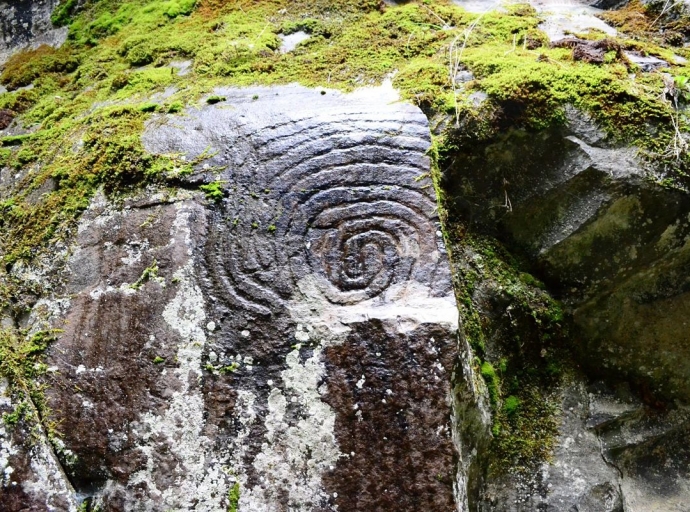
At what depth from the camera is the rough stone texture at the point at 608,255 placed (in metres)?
2.87

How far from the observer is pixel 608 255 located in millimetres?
2951

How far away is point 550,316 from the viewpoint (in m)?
3.02

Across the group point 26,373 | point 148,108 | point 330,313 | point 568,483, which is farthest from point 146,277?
point 568,483

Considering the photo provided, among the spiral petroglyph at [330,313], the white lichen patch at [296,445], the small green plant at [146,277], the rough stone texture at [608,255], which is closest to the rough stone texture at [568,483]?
the rough stone texture at [608,255]

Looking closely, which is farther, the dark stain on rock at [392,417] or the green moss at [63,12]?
the green moss at [63,12]

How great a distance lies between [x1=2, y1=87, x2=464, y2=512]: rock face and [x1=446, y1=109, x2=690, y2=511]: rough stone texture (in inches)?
20.6

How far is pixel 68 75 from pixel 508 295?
342 cm

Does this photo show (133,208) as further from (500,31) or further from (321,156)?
(500,31)

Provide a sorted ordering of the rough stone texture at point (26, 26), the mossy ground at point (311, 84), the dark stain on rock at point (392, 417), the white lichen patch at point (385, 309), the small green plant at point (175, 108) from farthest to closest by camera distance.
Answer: the rough stone texture at point (26, 26), the small green plant at point (175, 108), the mossy ground at point (311, 84), the white lichen patch at point (385, 309), the dark stain on rock at point (392, 417)

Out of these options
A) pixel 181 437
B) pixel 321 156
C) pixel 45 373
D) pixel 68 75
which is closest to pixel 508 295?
pixel 321 156

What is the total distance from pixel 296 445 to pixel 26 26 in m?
4.29

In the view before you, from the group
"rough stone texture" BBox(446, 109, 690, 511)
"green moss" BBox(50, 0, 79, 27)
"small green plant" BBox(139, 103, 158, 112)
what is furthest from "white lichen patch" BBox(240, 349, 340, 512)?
"green moss" BBox(50, 0, 79, 27)

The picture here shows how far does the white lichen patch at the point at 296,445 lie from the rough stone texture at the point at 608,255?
1172 mm

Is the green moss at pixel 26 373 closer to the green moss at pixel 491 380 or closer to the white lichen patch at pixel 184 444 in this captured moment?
the white lichen patch at pixel 184 444
